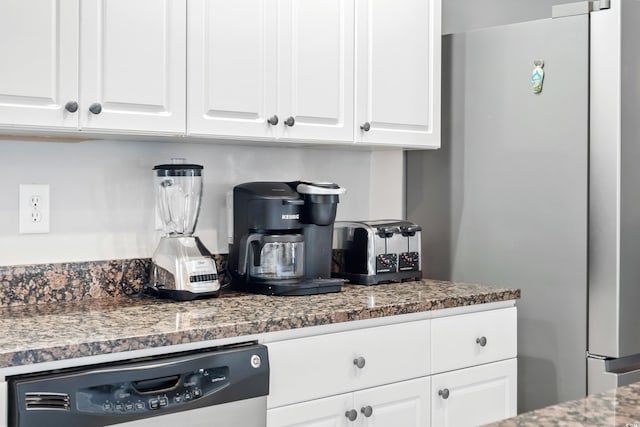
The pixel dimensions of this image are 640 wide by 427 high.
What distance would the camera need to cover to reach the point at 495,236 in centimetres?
291

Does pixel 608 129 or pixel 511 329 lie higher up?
pixel 608 129

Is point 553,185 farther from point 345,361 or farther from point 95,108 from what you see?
point 95,108

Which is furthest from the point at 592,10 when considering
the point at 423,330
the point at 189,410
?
the point at 189,410

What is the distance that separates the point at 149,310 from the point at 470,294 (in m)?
1.00

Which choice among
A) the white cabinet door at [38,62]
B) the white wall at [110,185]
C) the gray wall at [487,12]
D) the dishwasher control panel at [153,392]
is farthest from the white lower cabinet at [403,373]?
the gray wall at [487,12]

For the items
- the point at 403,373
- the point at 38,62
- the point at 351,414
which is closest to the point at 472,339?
the point at 403,373

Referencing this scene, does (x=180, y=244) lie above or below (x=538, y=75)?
below

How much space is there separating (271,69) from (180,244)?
0.59m

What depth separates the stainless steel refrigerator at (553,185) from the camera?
2.61 meters

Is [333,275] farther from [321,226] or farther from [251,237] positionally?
[251,237]

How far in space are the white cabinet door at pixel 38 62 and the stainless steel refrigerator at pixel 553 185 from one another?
1.52m

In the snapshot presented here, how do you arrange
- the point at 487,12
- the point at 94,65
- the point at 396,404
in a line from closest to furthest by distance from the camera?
the point at 94,65 → the point at 396,404 → the point at 487,12

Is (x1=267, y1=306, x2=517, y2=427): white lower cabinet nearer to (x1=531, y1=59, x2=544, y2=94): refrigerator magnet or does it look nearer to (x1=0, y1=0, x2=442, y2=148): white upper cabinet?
(x1=0, y1=0, x2=442, y2=148): white upper cabinet

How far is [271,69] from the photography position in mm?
2406
